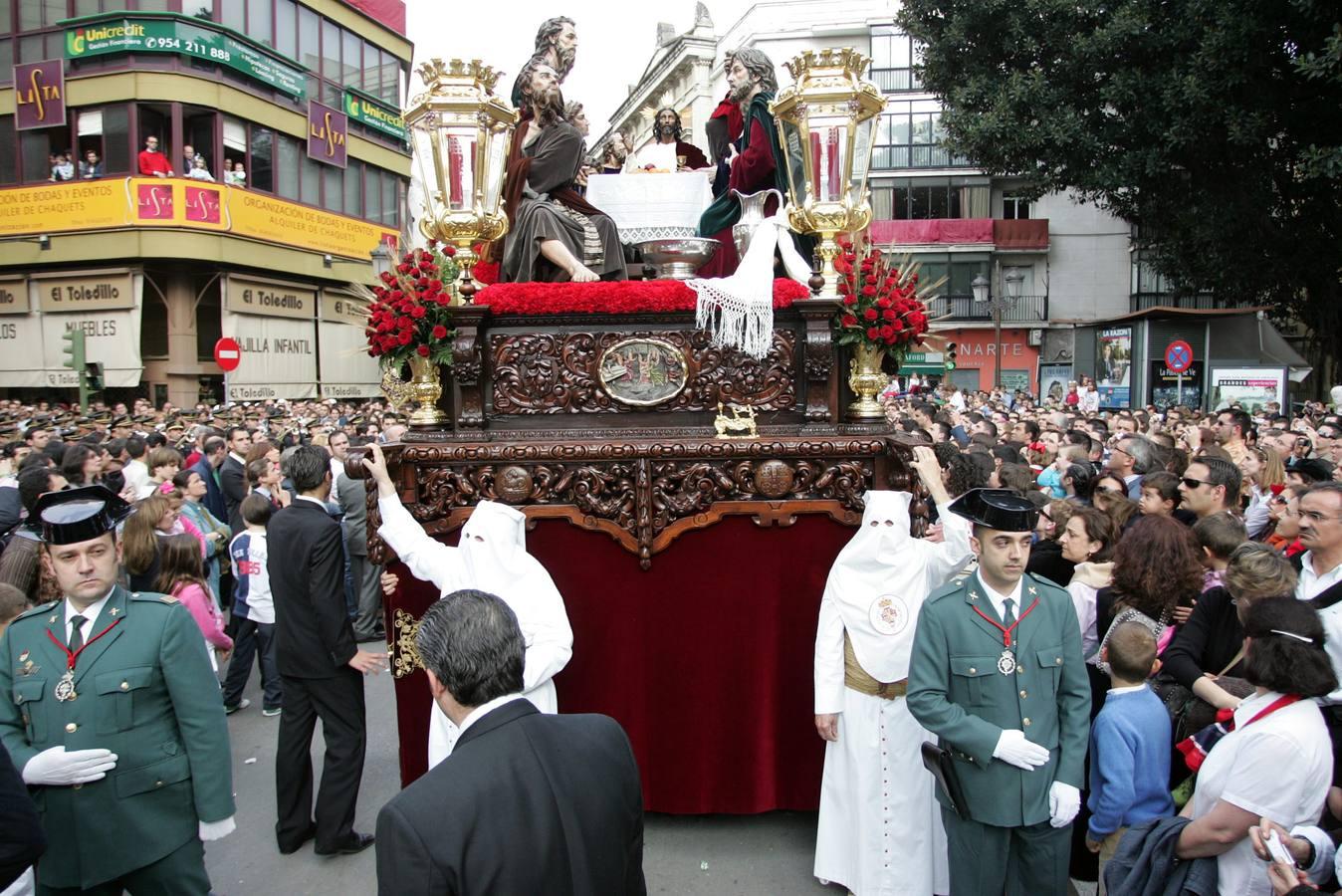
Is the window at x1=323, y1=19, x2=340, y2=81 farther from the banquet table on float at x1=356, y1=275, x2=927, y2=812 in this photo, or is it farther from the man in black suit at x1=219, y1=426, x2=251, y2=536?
the banquet table on float at x1=356, y1=275, x2=927, y2=812

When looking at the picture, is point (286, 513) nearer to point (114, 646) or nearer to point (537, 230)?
point (114, 646)

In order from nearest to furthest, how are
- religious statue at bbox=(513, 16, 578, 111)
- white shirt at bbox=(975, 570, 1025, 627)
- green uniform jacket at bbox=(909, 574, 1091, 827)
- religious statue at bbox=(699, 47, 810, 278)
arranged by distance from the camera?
green uniform jacket at bbox=(909, 574, 1091, 827) → white shirt at bbox=(975, 570, 1025, 627) → religious statue at bbox=(699, 47, 810, 278) → religious statue at bbox=(513, 16, 578, 111)

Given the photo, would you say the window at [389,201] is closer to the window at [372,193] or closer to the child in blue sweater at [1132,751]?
the window at [372,193]

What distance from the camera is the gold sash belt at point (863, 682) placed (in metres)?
4.17

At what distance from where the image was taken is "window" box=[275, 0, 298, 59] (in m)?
23.9

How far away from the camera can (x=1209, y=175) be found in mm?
17031

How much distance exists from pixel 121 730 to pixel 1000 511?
10.9ft

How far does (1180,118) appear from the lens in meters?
15.1

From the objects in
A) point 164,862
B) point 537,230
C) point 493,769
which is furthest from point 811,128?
point 164,862

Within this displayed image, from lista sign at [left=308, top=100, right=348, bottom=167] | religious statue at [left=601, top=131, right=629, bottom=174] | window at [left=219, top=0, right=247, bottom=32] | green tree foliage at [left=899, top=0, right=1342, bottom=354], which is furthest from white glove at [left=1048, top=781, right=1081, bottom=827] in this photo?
lista sign at [left=308, top=100, right=348, bottom=167]

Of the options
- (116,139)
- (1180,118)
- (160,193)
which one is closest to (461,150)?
(1180,118)

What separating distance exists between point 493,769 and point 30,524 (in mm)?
5177

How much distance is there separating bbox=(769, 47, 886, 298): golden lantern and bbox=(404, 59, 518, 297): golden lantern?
160 cm

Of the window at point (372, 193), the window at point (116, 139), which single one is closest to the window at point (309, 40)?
the window at point (372, 193)
